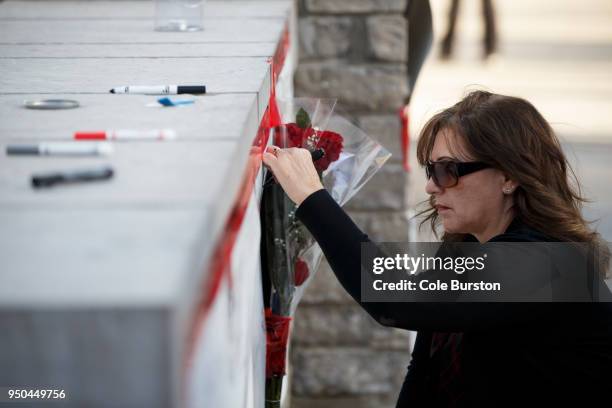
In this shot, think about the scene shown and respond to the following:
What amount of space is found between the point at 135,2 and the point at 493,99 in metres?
2.13

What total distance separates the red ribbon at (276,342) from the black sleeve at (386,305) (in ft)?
1.24

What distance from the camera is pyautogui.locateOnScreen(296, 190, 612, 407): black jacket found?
2.24 metres

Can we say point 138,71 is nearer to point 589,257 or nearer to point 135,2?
point 589,257

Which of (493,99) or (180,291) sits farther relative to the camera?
(493,99)

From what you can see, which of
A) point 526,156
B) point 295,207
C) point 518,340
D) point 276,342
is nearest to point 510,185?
point 526,156

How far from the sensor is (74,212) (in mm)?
1471

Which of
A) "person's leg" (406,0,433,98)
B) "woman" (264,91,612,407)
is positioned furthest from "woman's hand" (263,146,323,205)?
"person's leg" (406,0,433,98)

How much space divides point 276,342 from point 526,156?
2.37 feet

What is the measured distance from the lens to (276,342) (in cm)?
267

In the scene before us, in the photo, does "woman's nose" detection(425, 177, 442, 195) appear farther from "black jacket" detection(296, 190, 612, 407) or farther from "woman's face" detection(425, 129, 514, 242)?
"black jacket" detection(296, 190, 612, 407)

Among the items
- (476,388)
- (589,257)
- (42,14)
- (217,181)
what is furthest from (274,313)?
(42,14)

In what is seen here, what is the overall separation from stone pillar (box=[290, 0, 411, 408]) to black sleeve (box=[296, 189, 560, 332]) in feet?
8.34

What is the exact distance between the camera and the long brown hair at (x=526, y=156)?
245 cm

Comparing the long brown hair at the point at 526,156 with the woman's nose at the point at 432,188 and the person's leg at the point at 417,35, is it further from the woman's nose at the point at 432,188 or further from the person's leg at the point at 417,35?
the person's leg at the point at 417,35
